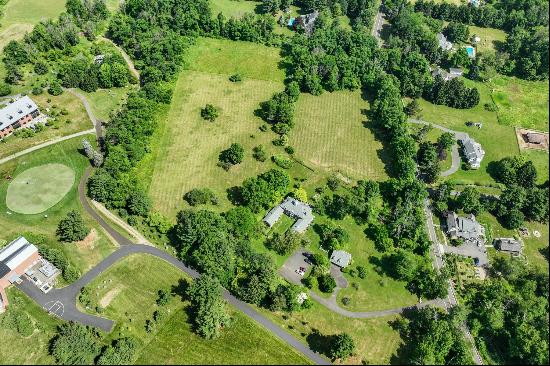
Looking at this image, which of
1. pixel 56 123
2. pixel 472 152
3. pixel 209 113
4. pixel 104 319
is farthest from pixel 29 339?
pixel 472 152

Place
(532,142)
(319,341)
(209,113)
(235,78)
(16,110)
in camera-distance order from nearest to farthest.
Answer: (319,341) → (16,110) → (532,142) → (209,113) → (235,78)

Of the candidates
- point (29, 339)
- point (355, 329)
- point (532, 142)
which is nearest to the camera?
point (29, 339)

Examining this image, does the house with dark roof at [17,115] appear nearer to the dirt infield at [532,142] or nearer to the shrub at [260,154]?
the shrub at [260,154]

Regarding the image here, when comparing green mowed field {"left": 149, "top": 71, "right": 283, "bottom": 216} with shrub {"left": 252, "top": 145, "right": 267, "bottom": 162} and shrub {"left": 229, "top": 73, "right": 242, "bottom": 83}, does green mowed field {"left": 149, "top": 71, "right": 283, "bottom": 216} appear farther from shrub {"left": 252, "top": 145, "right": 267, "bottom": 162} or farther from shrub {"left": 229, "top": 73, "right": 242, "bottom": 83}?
shrub {"left": 229, "top": 73, "right": 242, "bottom": 83}

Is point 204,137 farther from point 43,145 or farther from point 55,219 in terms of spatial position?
point 55,219

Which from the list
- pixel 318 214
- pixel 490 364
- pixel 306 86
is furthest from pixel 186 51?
pixel 490 364

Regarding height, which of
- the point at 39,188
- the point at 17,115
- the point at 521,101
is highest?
the point at 521,101

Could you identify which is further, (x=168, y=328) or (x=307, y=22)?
(x=307, y=22)
